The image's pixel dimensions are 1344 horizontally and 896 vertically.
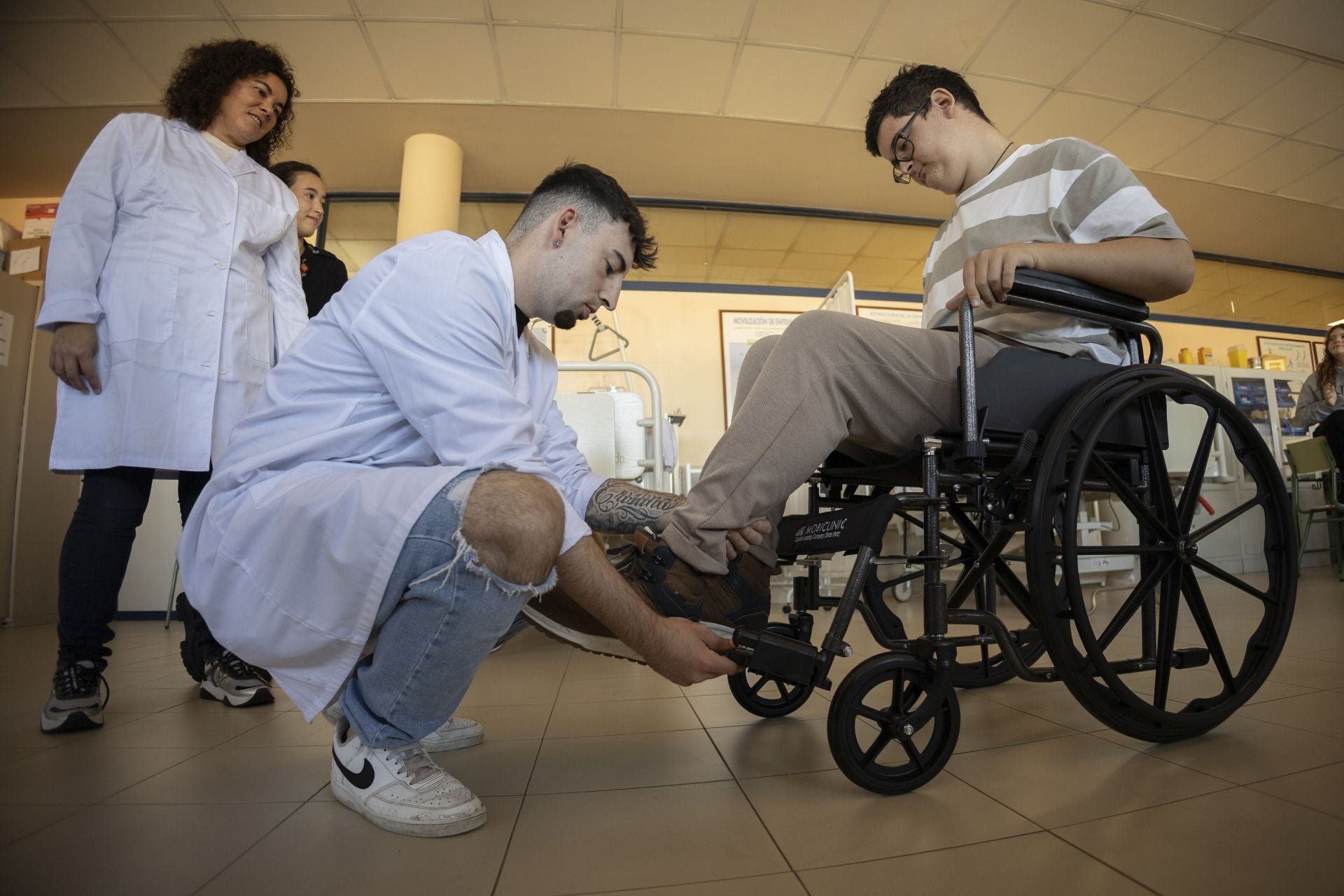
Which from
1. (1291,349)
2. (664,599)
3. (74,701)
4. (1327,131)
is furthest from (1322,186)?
(74,701)

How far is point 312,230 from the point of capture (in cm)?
193

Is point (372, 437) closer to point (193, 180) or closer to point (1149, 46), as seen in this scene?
point (193, 180)

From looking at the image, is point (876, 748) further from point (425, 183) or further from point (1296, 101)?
point (1296, 101)

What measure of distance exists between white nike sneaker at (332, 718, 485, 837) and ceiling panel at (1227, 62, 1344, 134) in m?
5.26

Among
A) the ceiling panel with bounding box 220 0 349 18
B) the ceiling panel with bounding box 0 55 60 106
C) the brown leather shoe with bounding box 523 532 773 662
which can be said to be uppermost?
the ceiling panel with bounding box 220 0 349 18

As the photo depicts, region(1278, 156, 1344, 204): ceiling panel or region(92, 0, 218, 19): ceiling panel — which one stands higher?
region(1278, 156, 1344, 204): ceiling panel

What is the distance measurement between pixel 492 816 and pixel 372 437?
19.5 inches

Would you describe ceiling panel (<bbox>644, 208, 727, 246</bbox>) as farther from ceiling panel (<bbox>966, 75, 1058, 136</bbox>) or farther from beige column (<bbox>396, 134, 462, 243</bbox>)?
ceiling panel (<bbox>966, 75, 1058, 136</bbox>)

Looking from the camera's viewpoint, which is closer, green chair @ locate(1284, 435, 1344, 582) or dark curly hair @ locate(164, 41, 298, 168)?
dark curly hair @ locate(164, 41, 298, 168)

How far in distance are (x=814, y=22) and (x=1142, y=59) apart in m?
1.82

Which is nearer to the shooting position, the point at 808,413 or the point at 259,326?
the point at 808,413

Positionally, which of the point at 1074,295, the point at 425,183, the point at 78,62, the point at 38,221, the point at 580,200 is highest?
the point at 78,62

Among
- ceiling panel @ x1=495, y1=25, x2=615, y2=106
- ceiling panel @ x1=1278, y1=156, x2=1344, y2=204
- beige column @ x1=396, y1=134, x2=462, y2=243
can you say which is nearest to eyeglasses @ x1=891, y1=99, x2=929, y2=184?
ceiling panel @ x1=495, y1=25, x2=615, y2=106

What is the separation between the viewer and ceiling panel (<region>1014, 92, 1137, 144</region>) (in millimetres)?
3793
